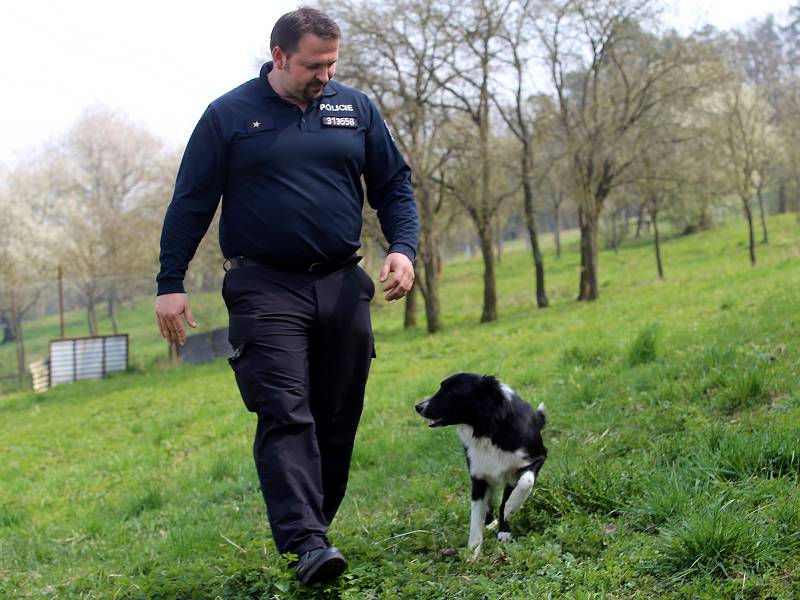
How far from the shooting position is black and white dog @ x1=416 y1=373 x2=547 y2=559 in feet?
15.0

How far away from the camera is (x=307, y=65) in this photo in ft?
12.6

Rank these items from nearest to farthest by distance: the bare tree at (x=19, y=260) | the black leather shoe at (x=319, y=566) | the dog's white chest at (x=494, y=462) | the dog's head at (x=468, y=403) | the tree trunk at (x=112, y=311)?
the black leather shoe at (x=319, y=566), the dog's white chest at (x=494, y=462), the dog's head at (x=468, y=403), the bare tree at (x=19, y=260), the tree trunk at (x=112, y=311)

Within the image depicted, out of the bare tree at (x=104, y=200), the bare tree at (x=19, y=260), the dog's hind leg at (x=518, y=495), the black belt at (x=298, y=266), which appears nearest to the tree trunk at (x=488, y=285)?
the bare tree at (x=104, y=200)

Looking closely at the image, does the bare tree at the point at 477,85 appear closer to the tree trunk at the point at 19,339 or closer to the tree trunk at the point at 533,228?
the tree trunk at the point at 533,228

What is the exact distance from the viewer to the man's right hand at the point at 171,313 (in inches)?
151

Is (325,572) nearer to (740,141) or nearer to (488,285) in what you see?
(488,285)

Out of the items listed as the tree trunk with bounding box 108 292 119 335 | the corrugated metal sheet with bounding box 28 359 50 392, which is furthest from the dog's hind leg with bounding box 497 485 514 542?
the tree trunk with bounding box 108 292 119 335

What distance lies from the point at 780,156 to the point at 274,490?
42.0 metres

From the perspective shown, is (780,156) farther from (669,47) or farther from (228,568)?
(228,568)

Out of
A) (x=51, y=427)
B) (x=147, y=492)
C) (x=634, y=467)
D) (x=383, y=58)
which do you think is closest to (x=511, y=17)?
(x=383, y=58)

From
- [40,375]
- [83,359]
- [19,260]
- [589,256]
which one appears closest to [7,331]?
[19,260]

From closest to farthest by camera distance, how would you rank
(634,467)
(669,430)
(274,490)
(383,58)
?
1. (274,490)
2. (634,467)
3. (669,430)
4. (383,58)

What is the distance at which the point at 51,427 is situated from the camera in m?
17.9

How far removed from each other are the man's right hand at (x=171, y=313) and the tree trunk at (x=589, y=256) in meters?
26.4
